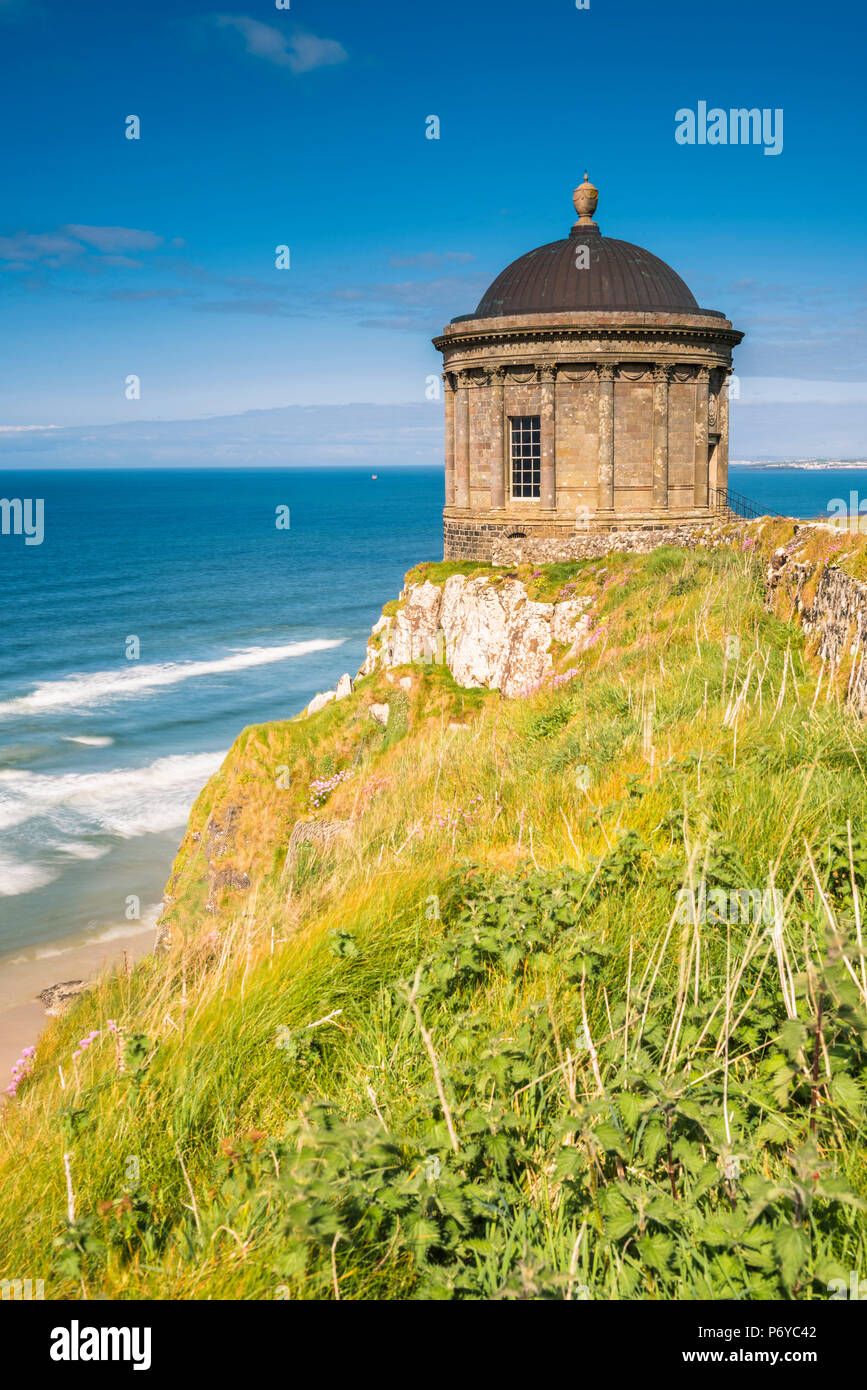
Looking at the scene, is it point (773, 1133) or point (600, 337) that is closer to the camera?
point (773, 1133)

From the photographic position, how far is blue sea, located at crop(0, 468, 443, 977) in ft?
93.1

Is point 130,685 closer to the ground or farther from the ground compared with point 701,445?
closer to the ground

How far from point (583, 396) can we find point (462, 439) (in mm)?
3937

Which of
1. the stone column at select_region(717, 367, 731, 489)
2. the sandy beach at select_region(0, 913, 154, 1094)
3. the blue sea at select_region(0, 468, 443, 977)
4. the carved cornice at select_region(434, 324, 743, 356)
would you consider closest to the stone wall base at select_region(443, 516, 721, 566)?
the stone column at select_region(717, 367, 731, 489)

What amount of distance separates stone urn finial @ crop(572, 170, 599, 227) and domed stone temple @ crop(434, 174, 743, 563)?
2307 mm

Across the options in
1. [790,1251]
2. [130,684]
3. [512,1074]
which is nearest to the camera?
[790,1251]

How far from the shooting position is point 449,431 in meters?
28.9

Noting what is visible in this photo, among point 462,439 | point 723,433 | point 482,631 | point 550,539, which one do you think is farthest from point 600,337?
point 482,631

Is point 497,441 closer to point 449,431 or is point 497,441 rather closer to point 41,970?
point 449,431

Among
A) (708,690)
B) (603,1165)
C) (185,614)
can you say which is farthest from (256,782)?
(185,614)

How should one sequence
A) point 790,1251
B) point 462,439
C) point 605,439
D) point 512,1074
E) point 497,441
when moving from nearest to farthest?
point 790,1251 < point 512,1074 < point 605,439 < point 497,441 < point 462,439

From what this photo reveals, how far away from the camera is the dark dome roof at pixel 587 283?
25.9 meters

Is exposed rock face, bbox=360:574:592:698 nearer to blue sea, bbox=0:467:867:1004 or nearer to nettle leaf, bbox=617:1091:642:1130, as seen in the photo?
blue sea, bbox=0:467:867:1004

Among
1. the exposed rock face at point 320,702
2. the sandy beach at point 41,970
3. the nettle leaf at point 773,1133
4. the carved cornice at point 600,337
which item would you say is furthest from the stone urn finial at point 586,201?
the nettle leaf at point 773,1133
